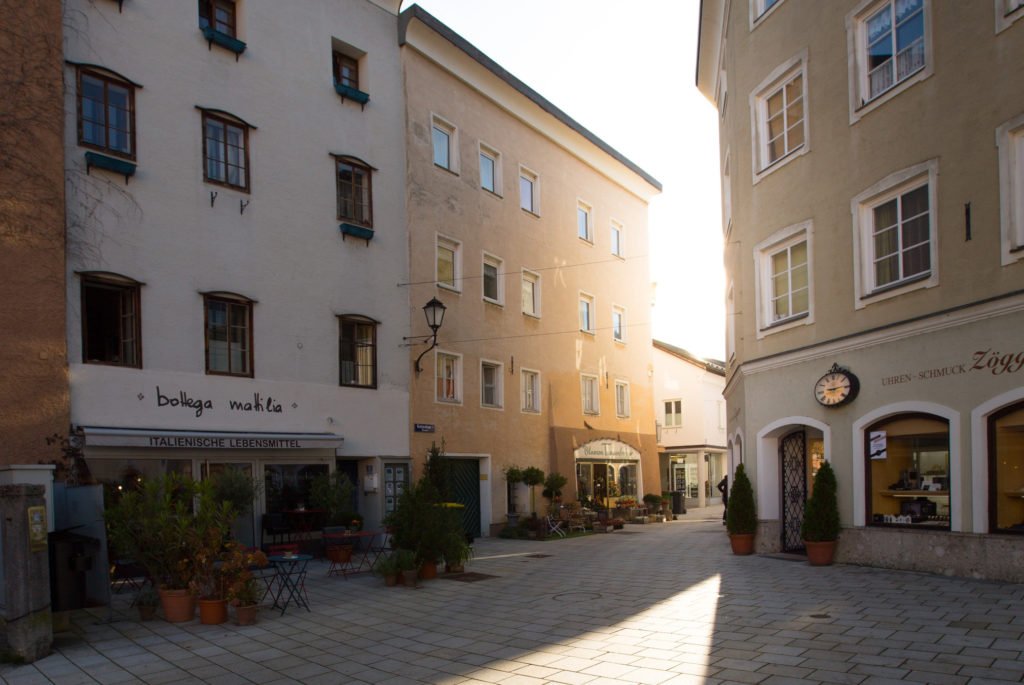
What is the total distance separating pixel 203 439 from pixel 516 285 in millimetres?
12240

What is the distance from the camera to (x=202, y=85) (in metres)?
15.6

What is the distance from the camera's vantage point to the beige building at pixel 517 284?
2098 centimetres

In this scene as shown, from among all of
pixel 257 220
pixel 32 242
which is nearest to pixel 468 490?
pixel 257 220

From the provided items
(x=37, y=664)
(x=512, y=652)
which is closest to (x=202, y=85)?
(x=37, y=664)

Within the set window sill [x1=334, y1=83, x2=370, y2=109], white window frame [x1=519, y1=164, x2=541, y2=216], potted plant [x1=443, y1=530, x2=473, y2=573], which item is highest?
window sill [x1=334, y1=83, x2=370, y2=109]

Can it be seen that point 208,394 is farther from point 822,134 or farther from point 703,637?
point 822,134

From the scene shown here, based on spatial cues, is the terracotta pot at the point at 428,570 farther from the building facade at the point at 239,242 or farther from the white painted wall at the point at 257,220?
the white painted wall at the point at 257,220

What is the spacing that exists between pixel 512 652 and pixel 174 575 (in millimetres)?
4833

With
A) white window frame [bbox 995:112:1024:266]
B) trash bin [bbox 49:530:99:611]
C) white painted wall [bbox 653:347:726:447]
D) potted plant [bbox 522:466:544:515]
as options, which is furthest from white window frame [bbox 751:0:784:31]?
white painted wall [bbox 653:347:726:447]

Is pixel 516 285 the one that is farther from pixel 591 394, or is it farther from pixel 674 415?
pixel 674 415

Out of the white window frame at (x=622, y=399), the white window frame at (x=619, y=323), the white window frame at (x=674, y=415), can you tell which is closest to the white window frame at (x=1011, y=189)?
the white window frame at (x=619, y=323)

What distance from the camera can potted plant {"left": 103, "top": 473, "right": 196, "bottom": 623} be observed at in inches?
407

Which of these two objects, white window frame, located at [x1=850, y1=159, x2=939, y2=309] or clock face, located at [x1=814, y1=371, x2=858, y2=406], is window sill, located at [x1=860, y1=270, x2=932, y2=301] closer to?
white window frame, located at [x1=850, y1=159, x2=939, y2=309]

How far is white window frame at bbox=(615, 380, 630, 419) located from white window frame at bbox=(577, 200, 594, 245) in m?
5.51
